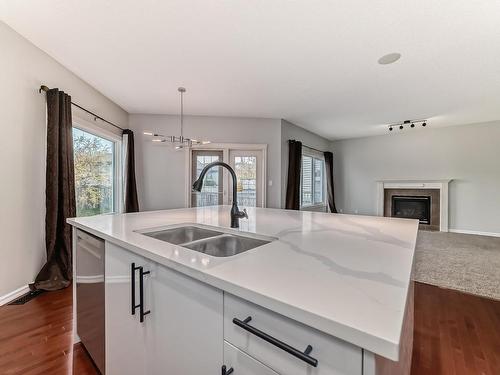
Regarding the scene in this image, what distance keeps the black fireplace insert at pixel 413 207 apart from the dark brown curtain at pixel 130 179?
6.39m

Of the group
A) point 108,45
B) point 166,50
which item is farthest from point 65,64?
point 166,50

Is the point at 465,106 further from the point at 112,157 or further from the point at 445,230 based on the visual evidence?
the point at 112,157

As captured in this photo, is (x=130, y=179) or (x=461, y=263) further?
(x=130, y=179)

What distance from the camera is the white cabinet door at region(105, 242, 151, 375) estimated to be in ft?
3.26

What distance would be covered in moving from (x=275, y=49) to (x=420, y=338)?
115 inches

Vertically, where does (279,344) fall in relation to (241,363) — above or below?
above

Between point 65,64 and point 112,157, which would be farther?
point 112,157

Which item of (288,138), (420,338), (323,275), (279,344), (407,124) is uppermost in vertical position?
(407,124)

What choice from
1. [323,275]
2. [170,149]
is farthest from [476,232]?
[170,149]

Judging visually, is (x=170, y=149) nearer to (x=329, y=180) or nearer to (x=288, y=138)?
(x=288, y=138)

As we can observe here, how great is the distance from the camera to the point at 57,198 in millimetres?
2648

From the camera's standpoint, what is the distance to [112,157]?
4406 mm

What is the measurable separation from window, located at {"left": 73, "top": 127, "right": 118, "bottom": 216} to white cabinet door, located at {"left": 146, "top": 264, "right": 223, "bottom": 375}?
3.18 m

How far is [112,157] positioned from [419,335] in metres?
4.95
